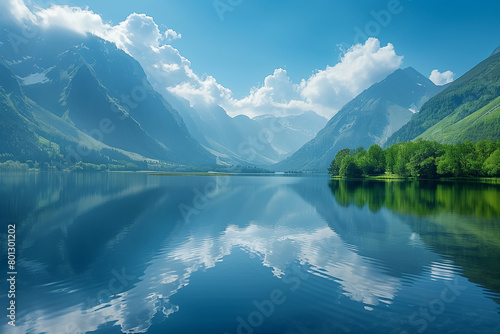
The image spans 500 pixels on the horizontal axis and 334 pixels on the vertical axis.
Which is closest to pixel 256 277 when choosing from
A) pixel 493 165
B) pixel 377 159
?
pixel 493 165

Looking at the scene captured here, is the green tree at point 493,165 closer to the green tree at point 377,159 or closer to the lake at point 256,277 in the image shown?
the green tree at point 377,159

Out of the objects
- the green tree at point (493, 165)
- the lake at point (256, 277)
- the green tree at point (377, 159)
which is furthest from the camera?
the green tree at point (377, 159)

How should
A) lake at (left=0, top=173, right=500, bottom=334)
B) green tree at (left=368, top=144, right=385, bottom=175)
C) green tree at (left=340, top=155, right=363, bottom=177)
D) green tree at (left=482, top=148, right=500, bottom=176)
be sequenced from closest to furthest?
lake at (left=0, top=173, right=500, bottom=334), green tree at (left=482, top=148, right=500, bottom=176), green tree at (left=340, top=155, right=363, bottom=177), green tree at (left=368, top=144, right=385, bottom=175)

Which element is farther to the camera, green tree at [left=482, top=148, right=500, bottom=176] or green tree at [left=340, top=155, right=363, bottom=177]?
green tree at [left=340, top=155, right=363, bottom=177]

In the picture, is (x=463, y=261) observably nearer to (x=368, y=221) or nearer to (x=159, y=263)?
(x=368, y=221)

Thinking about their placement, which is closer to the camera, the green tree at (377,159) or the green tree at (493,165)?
the green tree at (493,165)

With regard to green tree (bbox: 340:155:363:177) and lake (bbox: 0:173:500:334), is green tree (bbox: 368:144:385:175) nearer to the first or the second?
green tree (bbox: 340:155:363:177)

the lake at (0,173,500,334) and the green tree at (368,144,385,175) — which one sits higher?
the green tree at (368,144,385,175)

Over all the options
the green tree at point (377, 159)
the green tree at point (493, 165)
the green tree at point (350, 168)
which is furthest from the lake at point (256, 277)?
the green tree at point (377, 159)

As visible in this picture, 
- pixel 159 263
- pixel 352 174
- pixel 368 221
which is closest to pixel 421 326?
pixel 159 263

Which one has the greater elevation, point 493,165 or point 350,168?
point 493,165

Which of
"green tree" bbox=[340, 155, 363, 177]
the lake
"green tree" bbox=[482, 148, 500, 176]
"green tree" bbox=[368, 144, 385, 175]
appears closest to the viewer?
the lake

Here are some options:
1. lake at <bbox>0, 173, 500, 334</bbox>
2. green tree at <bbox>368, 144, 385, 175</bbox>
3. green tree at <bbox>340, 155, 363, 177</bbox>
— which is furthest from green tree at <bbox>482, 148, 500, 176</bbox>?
lake at <bbox>0, 173, 500, 334</bbox>

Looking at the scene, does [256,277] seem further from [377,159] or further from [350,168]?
[377,159]
